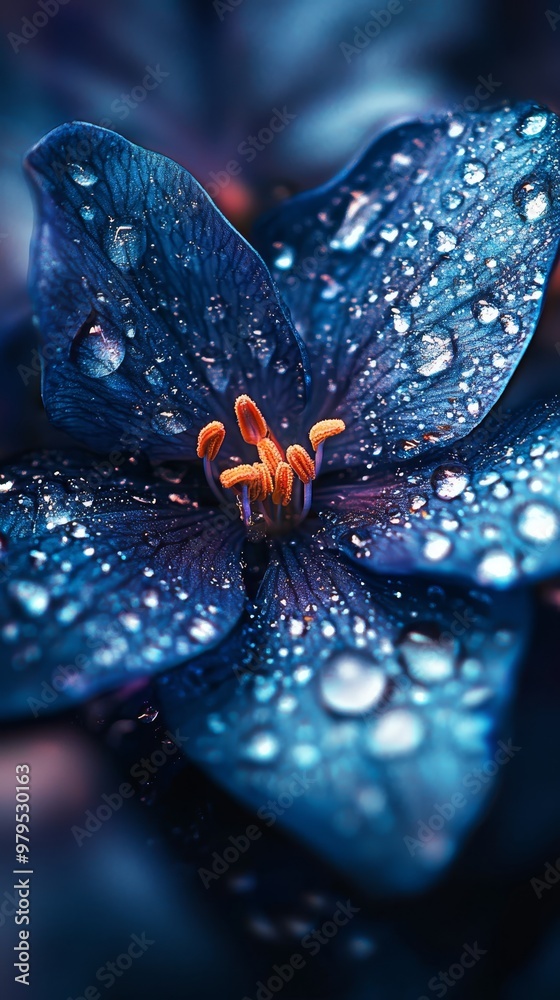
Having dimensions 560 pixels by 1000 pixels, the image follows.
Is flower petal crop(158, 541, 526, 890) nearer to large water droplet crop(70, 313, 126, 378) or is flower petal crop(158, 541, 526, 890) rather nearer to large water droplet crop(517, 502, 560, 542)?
large water droplet crop(517, 502, 560, 542)

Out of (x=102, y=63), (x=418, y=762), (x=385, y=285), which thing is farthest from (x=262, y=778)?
(x=102, y=63)

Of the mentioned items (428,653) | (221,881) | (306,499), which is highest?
(306,499)

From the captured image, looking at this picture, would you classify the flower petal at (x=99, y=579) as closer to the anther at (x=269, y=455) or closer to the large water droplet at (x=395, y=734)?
the anther at (x=269, y=455)

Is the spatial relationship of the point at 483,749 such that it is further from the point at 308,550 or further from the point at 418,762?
the point at 308,550

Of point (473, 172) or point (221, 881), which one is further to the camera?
point (473, 172)

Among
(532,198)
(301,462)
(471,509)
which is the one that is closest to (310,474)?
(301,462)

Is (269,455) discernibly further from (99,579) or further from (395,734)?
(395,734)
